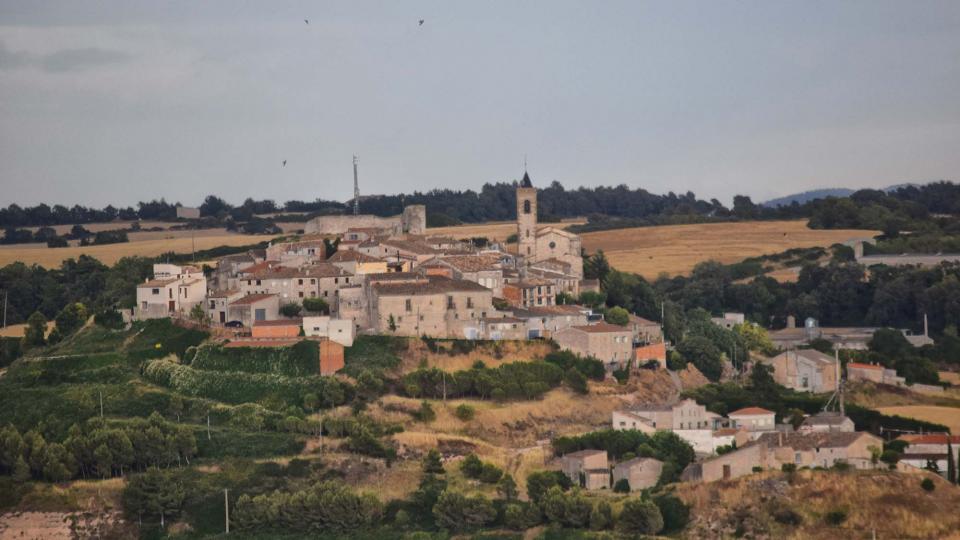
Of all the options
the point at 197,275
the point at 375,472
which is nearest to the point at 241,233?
the point at 197,275

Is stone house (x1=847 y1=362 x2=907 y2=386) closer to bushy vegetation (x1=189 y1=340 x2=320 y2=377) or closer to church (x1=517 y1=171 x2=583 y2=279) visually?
church (x1=517 y1=171 x2=583 y2=279)

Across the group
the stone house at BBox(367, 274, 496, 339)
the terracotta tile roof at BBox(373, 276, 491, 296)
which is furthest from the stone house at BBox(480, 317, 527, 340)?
the terracotta tile roof at BBox(373, 276, 491, 296)

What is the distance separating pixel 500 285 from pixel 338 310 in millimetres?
6090

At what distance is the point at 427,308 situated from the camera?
5834 cm

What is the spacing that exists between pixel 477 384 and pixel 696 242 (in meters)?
40.4

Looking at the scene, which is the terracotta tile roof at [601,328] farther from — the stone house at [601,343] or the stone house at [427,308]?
the stone house at [427,308]

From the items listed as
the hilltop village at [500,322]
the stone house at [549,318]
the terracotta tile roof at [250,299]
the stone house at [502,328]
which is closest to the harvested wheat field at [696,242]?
the hilltop village at [500,322]

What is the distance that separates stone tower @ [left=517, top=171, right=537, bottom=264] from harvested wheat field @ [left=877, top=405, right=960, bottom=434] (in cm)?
1623

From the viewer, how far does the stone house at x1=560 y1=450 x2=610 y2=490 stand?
50719 mm

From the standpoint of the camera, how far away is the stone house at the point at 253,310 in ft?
196

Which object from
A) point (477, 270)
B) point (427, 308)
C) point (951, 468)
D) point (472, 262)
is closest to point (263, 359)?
point (427, 308)

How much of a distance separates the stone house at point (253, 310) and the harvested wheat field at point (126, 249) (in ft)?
67.6

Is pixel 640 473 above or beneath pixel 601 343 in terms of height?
beneath

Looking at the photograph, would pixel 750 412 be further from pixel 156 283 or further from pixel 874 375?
pixel 156 283
